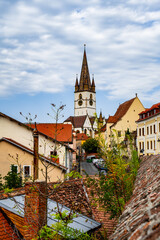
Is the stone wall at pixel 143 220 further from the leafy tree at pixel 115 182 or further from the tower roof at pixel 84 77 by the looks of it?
the tower roof at pixel 84 77

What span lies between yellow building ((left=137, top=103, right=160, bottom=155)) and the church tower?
98352mm

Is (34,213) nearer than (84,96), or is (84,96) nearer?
(34,213)

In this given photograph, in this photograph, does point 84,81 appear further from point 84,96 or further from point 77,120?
point 77,120

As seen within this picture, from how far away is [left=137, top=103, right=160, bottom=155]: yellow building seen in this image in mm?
37562

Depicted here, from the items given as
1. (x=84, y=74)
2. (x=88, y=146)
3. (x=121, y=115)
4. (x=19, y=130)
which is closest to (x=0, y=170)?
(x=19, y=130)

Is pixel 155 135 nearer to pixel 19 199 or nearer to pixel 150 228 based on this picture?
pixel 19 199

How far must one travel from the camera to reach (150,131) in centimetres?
4091

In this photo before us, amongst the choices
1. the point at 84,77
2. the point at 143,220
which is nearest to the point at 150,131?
the point at 143,220

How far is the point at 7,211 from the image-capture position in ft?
27.2

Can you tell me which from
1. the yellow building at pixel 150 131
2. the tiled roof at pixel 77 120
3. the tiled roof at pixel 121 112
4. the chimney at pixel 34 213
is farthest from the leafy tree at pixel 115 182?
the tiled roof at pixel 77 120

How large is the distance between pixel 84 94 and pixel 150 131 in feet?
348

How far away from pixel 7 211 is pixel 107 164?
349cm

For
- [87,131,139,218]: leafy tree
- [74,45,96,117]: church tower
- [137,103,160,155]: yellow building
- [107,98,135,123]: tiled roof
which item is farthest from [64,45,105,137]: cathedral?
[87,131,139,218]: leafy tree

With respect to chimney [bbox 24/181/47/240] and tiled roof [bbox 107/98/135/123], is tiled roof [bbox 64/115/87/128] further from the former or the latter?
chimney [bbox 24/181/47/240]
